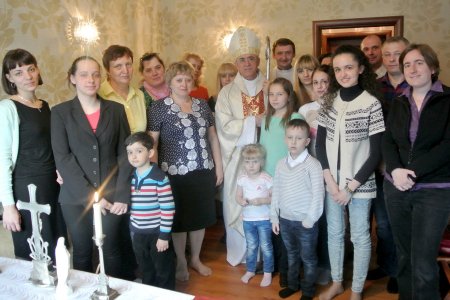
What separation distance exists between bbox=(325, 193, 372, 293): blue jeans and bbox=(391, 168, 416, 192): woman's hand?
28cm

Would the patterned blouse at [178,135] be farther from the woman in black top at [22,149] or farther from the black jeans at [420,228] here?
the black jeans at [420,228]

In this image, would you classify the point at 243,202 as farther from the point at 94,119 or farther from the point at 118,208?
the point at 94,119

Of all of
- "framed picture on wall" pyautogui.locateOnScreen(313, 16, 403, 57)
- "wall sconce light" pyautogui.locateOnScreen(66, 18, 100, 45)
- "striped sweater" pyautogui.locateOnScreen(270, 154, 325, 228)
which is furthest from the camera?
"framed picture on wall" pyautogui.locateOnScreen(313, 16, 403, 57)

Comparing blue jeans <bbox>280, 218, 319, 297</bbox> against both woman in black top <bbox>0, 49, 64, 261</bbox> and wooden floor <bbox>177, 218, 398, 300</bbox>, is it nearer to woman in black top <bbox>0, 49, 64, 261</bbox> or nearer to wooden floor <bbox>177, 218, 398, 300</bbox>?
wooden floor <bbox>177, 218, 398, 300</bbox>

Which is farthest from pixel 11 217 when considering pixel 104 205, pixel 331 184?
pixel 331 184

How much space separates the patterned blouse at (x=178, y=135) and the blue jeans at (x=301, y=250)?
614 millimetres

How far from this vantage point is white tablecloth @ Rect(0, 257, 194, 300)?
4.31 feet

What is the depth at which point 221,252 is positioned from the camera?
3012mm

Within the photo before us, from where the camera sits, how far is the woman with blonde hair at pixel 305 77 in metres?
2.46

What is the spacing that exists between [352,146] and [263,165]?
0.64 metres

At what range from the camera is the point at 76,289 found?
136cm

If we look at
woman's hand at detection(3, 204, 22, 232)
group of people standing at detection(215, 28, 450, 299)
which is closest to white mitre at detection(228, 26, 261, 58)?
group of people standing at detection(215, 28, 450, 299)

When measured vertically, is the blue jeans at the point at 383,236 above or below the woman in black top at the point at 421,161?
below

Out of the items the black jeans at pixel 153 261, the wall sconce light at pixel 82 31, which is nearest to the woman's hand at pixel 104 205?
the black jeans at pixel 153 261
